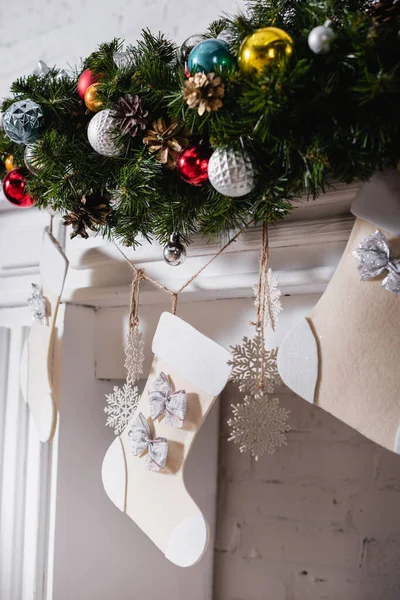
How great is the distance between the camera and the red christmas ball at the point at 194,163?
747mm

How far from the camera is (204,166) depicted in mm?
748

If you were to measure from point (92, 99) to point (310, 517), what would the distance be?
91cm

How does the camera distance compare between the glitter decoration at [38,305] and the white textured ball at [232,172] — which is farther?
the glitter decoration at [38,305]

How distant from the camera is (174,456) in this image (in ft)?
2.92

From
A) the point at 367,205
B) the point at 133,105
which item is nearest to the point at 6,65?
the point at 133,105

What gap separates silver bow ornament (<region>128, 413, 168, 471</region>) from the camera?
89 cm

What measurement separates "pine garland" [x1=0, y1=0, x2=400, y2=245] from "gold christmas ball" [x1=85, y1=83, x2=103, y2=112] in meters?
0.02

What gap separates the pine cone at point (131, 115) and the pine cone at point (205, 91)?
0.11 m

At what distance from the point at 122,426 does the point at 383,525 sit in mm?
566

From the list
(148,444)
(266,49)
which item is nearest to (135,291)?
(148,444)

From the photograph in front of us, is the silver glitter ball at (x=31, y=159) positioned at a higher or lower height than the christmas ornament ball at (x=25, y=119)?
lower

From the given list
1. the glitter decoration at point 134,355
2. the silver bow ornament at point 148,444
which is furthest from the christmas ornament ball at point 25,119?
the silver bow ornament at point 148,444

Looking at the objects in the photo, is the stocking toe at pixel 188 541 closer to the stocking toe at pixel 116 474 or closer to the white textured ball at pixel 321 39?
the stocking toe at pixel 116 474

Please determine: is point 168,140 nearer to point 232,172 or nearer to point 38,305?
point 232,172
